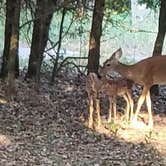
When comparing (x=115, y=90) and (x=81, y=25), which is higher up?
(x=81, y=25)

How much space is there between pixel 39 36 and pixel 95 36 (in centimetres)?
207

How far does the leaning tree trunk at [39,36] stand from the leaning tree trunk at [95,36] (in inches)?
43.7

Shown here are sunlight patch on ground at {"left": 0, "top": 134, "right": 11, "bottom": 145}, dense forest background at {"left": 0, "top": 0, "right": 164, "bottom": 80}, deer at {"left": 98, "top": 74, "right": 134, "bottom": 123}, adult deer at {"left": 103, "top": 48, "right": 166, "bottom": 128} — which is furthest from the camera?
dense forest background at {"left": 0, "top": 0, "right": 164, "bottom": 80}

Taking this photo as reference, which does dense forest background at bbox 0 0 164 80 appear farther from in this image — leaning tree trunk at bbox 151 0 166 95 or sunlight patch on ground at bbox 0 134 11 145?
sunlight patch on ground at bbox 0 134 11 145

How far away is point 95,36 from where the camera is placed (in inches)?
494

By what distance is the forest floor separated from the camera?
805cm

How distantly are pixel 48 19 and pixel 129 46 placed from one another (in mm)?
6103

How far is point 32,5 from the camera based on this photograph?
1437cm

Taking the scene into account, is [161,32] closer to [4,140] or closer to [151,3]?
[151,3]

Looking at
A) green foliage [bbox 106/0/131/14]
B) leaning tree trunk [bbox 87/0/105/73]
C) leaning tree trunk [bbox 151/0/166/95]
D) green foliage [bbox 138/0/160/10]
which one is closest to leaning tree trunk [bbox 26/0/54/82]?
leaning tree trunk [bbox 87/0/105/73]

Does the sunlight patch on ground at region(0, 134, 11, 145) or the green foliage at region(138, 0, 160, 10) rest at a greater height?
the green foliage at region(138, 0, 160, 10)

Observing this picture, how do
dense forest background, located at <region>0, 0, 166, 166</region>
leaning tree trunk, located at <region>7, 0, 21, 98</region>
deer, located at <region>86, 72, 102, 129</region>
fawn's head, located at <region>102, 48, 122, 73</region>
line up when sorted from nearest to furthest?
dense forest background, located at <region>0, 0, 166, 166</region>
deer, located at <region>86, 72, 102, 129</region>
fawn's head, located at <region>102, 48, 122, 73</region>
leaning tree trunk, located at <region>7, 0, 21, 98</region>

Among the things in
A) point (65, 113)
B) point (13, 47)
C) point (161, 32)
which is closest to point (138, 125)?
point (65, 113)

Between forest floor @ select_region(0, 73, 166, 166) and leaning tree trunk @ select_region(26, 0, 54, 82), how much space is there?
4.53 feet
